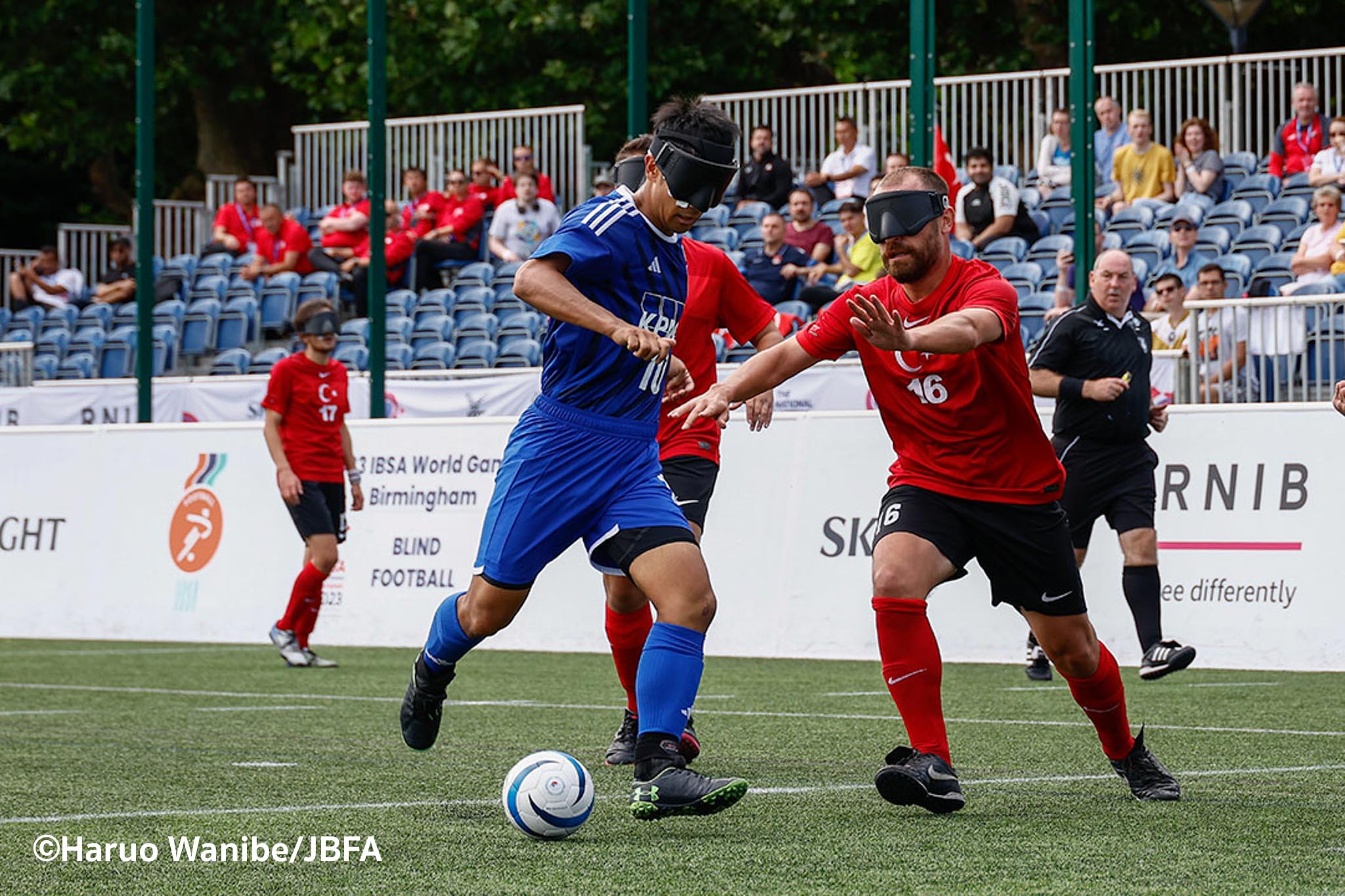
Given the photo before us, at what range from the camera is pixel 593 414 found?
21.7 feet

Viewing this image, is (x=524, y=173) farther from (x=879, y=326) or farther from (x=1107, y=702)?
(x=879, y=326)

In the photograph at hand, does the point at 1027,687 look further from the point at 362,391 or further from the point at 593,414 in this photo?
the point at 362,391

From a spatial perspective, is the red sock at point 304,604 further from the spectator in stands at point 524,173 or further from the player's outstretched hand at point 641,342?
the spectator in stands at point 524,173

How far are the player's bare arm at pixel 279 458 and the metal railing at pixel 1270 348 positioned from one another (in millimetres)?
5617

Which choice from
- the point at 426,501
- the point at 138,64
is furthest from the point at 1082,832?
the point at 138,64

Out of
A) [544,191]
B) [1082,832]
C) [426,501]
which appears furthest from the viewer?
[544,191]

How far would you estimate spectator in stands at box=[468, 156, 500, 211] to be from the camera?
2306cm

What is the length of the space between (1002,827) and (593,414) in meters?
1.71

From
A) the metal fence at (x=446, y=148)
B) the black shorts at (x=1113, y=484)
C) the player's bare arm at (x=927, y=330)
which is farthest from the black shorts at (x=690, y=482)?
the metal fence at (x=446, y=148)

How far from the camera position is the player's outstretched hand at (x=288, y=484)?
43.1 ft

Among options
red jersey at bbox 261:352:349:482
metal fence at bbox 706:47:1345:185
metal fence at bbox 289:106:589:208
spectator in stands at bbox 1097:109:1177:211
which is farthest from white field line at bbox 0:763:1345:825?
metal fence at bbox 289:106:589:208

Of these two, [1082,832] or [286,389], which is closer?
[1082,832]

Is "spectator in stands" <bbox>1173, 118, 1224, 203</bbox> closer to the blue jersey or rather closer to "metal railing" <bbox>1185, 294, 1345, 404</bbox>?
"metal railing" <bbox>1185, 294, 1345, 404</bbox>

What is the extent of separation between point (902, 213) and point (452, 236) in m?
17.2
